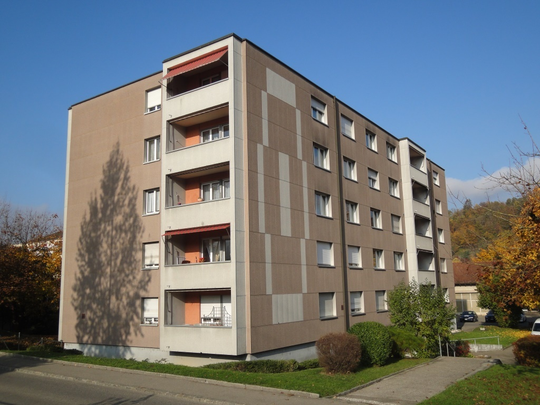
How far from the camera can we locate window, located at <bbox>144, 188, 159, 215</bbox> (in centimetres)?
2366

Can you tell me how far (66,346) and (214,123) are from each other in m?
Result: 14.5

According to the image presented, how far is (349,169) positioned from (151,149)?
39.8 ft

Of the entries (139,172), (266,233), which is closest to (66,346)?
(139,172)

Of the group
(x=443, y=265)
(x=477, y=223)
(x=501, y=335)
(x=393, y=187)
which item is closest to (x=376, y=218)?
(x=393, y=187)

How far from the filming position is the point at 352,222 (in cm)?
2833

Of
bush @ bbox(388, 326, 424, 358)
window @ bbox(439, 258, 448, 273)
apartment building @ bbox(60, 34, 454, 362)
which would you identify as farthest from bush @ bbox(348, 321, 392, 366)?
window @ bbox(439, 258, 448, 273)

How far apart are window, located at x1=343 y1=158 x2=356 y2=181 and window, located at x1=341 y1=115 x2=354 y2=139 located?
161cm

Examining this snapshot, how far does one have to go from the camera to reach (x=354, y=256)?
28250 millimetres

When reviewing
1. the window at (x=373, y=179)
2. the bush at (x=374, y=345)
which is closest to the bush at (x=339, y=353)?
the bush at (x=374, y=345)

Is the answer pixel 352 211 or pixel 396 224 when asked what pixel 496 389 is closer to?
pixel 352 211

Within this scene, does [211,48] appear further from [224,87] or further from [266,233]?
[266,233]

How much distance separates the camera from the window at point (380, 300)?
2997 centimetres

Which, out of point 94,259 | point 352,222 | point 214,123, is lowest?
point 94,259

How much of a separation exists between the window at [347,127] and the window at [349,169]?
5.27 ft
